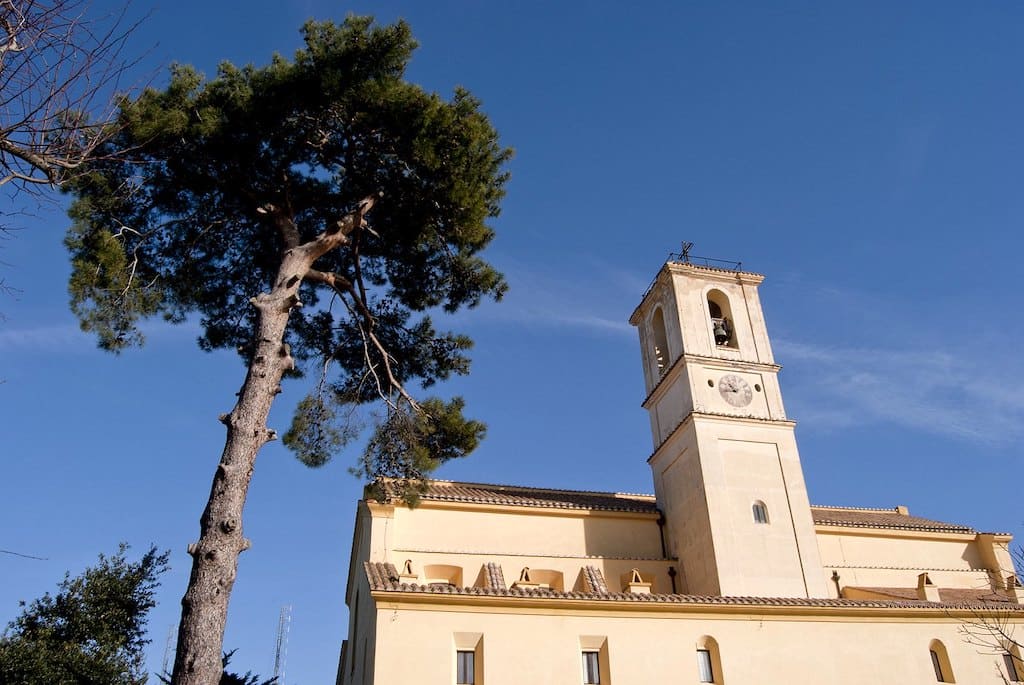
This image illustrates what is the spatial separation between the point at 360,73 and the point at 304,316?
15.9 ft

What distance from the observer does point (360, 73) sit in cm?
1313

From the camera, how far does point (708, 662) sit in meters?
14.9

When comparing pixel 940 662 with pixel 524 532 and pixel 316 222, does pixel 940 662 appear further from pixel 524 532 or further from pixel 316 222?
pixel 316 222

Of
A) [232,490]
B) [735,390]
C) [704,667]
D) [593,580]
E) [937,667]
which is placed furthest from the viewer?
[735,390]

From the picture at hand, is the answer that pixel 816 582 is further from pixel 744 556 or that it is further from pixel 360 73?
pixel 360 73

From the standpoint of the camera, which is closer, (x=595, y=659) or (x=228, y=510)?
(x=228, y=510)

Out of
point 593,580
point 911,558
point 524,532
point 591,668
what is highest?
point 524,532

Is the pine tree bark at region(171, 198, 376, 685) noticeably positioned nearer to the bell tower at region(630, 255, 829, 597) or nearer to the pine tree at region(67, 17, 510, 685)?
the pine tree at region(67, 17, 510, 685)

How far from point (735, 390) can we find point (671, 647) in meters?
10.2

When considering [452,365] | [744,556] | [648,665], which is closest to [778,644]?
[648,665]

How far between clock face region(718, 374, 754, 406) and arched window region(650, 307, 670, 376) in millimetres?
2305

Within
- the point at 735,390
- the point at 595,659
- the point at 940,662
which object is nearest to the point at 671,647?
the point at 595,659

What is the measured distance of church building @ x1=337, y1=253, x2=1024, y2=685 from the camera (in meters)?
14.0

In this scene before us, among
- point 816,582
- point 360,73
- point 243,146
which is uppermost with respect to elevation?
point 360,73
